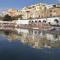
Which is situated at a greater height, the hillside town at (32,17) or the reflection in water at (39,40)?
the hillside town at (32,17)

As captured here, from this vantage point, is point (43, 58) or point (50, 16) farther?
point (50, 16)

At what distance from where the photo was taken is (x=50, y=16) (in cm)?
1256

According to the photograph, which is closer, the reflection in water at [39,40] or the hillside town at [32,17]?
the reflection in water at [39,40]

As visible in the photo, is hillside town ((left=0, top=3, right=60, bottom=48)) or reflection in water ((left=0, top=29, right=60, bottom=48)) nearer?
reflection in water ((left=0, top=29, right=60, bottom=48))

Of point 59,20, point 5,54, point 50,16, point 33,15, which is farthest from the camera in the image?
point 33,15

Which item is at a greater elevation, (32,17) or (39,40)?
(32,17)

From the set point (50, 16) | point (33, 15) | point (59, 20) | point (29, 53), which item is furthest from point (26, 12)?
point (29, 53)

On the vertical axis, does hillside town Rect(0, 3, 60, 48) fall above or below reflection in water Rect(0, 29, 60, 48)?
above

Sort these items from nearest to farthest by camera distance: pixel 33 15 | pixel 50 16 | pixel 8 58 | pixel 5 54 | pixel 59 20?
pixel 8 58, pixel 5 54, pixel 59 20, pixel 50 16, pixel 33 15

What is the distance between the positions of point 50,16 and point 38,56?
29.0 feet

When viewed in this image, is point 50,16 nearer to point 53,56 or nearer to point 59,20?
point 59,20

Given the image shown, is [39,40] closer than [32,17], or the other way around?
[39,40]

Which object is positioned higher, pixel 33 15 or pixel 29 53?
Result: pixel 33 15

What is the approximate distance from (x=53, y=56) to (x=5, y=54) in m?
0.82
